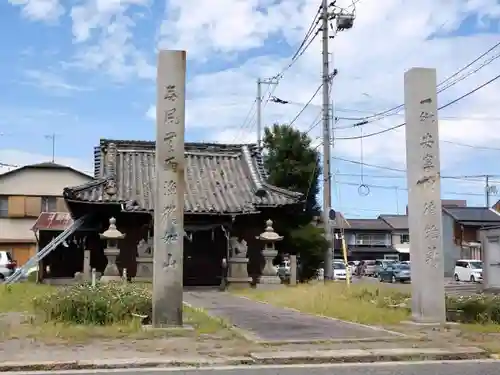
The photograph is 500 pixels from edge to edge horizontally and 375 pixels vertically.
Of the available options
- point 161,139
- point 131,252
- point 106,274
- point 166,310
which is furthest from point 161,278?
point 131,252

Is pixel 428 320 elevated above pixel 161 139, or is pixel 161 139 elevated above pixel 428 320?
pixel 161 139

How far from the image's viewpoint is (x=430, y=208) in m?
13.1

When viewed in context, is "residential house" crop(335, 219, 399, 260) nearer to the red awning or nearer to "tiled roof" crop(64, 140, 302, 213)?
the red awning

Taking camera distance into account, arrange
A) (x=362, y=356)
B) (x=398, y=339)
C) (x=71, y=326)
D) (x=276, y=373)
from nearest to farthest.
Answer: (x=276, y=373) < (x=362, y=356) < (x=398, y=339) < (x=71, y=326)

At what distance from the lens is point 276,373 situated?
8188 mm

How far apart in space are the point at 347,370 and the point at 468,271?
39631 millimetres

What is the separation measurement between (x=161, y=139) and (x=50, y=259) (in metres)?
17.5

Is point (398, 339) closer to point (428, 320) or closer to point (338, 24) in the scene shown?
point (428, 320)

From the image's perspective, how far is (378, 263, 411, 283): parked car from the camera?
46.8m

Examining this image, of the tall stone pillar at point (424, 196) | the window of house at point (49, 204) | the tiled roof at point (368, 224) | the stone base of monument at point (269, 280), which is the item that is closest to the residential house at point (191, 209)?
the stone base of monument at point (269, 280)

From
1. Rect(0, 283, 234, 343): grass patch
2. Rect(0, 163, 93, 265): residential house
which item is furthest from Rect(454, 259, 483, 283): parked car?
Rect(0, 283, 234, 343): grass patch

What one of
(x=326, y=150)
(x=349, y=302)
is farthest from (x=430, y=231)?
(x=326, y=150)

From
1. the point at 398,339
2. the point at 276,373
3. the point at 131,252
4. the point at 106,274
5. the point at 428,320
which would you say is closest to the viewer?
the point at 276,373

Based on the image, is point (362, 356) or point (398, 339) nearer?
point (362, 356)
